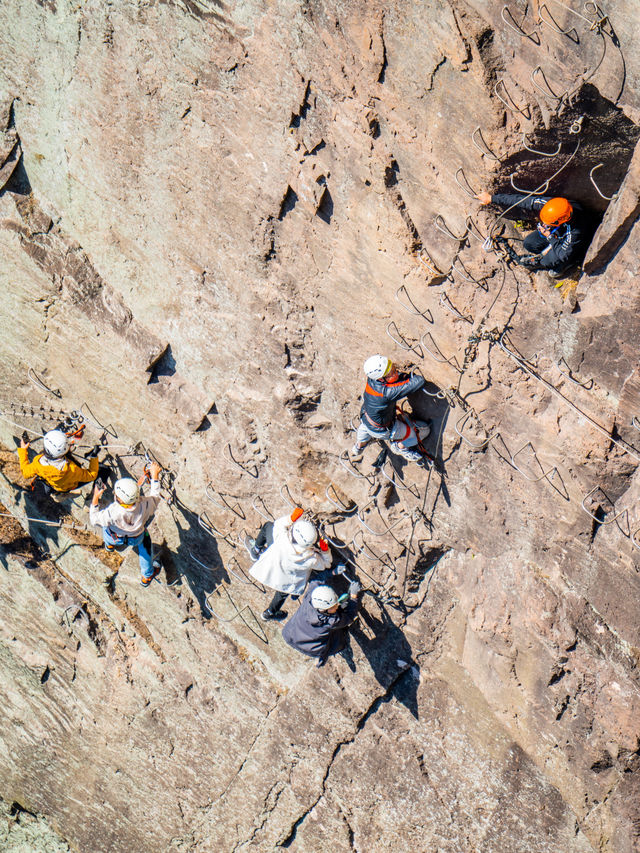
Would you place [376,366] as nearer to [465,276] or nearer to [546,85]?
[465,276]

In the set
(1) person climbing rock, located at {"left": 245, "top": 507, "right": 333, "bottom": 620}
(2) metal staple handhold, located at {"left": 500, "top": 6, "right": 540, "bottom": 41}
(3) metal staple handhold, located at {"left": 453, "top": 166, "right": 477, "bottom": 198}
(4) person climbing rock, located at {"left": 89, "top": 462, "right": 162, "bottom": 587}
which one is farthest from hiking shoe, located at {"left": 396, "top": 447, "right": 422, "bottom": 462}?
(2) metal staple handhold, located at {"left": 500, "top": 6, "right": 540, "bottom": 41}

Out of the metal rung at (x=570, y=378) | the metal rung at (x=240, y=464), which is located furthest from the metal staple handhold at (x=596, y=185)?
the metal rung at (x=240, y=464)

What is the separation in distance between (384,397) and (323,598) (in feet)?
6.39

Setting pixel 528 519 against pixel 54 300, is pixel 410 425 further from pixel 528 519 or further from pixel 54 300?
pixel 54 300

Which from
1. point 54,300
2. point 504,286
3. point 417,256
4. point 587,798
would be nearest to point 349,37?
point 417,256

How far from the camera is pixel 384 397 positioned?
21.3ft

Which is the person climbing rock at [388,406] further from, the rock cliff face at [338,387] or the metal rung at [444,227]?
the metal rung at [444,227]

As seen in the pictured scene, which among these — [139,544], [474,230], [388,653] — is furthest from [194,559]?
[474,230]

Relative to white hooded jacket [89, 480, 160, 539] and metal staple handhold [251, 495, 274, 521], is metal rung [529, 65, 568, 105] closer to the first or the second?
metal staple handhold [251, 495, 274, 521]

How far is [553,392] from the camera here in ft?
20.5

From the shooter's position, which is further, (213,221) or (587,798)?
(213,221)

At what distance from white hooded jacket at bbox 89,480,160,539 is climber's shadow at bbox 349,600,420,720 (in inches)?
96.7

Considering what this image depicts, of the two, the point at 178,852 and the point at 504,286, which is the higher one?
the point at 504,286

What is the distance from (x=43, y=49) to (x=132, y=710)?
748 cm
